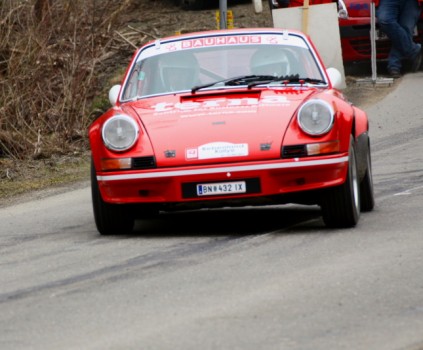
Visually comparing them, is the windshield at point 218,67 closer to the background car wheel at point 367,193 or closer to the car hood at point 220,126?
the car hood at point 220,126

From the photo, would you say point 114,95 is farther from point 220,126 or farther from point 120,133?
point 220,126

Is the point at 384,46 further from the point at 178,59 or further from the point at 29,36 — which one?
the point at 178,59

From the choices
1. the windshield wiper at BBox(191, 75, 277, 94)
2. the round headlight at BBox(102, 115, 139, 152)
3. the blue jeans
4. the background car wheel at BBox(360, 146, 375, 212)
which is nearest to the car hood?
the round headlight at BBox(102, 115, 139, 152)

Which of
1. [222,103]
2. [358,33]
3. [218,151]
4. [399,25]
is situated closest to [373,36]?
[399,25]

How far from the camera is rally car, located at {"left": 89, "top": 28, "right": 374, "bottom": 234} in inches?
378

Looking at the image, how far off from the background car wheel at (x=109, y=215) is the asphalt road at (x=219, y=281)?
0.10 m

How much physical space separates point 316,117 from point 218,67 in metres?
1.48

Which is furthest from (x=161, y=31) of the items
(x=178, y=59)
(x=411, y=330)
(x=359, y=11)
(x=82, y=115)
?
(x=411, y=330)

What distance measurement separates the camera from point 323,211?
984 centimetres

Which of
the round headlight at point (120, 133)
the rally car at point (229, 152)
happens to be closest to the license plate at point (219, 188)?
the rally car at point (229, 152)

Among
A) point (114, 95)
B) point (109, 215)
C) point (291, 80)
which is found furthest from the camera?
point (114, 95)

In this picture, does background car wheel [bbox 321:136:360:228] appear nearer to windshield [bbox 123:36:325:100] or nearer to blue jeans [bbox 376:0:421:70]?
windshield [bbox 123:36:325:100]

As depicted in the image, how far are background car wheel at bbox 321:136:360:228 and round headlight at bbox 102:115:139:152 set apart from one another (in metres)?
1.32

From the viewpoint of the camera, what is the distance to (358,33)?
22.6 m
